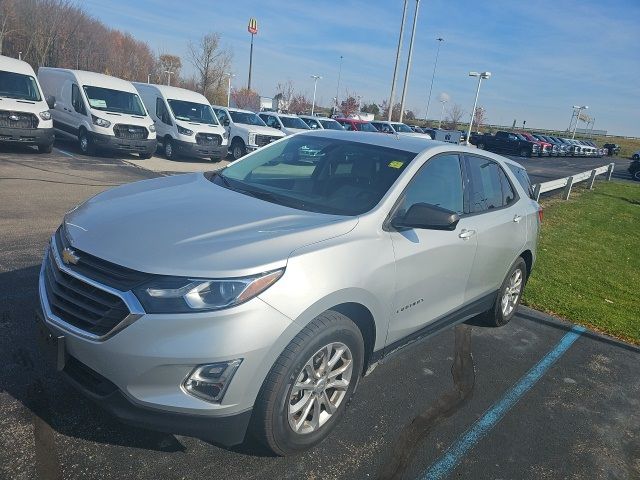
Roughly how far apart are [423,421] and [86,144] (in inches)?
538

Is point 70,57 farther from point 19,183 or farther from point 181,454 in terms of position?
point 181,454

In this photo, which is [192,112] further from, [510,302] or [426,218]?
[426,218]

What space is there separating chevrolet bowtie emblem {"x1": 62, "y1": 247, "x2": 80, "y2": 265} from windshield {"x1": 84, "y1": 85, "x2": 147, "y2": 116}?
1313 centimetres

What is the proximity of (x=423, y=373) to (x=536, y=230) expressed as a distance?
2.29 meters

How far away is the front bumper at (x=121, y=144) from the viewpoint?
13805 millimetres

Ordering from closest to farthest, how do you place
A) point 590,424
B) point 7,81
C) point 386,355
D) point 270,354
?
point 270,354, point 386,355, point 590,424, point 7,81

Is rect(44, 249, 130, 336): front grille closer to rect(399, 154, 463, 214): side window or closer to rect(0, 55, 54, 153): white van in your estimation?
rect(399, 154, 463, 214): side window

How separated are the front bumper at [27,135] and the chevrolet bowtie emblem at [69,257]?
446 inches

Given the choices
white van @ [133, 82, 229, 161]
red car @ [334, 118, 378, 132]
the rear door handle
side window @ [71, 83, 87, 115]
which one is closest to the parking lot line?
the rear door handle

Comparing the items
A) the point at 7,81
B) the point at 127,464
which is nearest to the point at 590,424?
the point at 127,464

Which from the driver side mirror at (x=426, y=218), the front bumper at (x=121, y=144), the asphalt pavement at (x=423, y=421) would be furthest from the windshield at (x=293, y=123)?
the driver side mirror at (x=426, y=218)

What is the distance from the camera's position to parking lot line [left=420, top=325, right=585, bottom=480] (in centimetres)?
288

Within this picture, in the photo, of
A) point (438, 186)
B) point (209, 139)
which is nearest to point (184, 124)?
point (209, 139)

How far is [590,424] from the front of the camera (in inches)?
141
